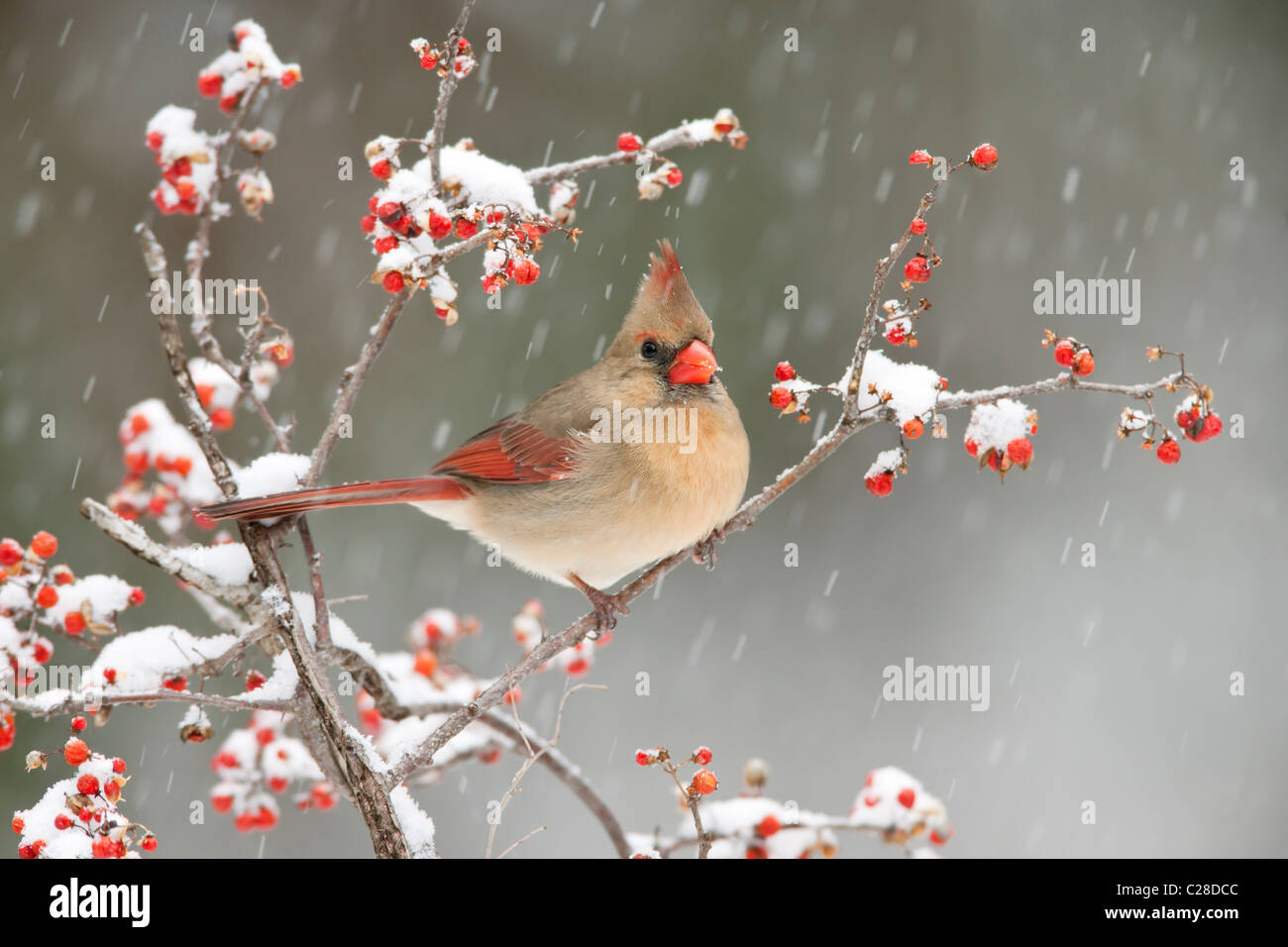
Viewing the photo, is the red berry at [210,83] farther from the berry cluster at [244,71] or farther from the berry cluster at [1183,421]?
the berry cluster at [1183,421]

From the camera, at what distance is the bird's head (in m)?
2.45

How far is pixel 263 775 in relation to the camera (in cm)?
Answer: 237

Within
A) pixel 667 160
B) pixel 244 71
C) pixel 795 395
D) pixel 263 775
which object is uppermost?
→ pixel 244 71

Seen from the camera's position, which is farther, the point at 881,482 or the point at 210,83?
the point at 210,83

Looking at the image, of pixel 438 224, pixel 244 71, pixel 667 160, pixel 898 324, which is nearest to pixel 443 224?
pixel 438 224

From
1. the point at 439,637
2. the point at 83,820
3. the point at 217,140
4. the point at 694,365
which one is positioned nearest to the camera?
the point at 83,820

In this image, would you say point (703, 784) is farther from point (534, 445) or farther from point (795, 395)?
point (534, 445)

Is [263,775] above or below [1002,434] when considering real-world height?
below

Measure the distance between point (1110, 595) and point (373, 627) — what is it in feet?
9.08

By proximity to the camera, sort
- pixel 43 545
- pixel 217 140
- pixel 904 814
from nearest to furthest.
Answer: pixel 43 545, pixel 217 140, pixel 904 814

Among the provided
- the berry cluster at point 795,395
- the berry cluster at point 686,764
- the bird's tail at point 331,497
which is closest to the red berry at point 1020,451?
the berry cluster at point 795,395

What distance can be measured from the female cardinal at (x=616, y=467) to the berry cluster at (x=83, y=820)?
0.81 metres

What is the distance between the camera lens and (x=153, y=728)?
13.2 feet

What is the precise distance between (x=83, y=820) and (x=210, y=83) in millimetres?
1218
